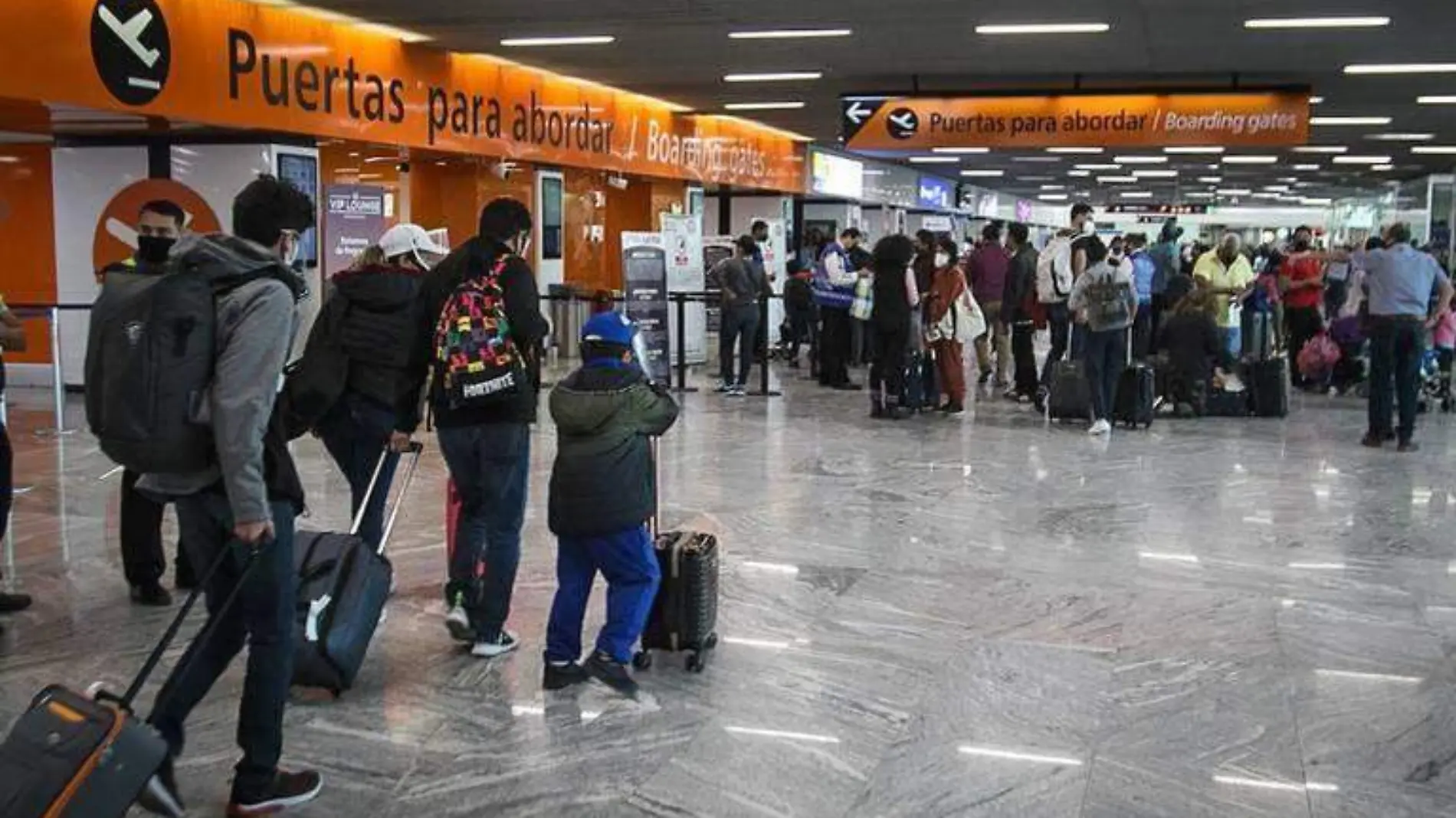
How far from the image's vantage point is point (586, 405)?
14.4 ft

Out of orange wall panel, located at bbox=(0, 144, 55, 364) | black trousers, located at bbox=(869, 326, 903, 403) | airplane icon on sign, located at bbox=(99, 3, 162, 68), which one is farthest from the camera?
orange wall panel, located at bbox=(0, 144, 55, 364)

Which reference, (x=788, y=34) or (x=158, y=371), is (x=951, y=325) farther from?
(x=158, y=371)

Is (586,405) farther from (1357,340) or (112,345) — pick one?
(1357,340)

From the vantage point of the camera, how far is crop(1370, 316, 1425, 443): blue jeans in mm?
10195

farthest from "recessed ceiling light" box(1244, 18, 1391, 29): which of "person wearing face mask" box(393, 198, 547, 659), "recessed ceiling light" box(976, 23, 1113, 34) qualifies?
"person wearing face mask" box(393, 198, 547, 659)

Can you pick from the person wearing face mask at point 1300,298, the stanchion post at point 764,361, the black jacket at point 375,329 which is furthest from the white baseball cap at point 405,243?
the person wearing face mask at point 1300,298

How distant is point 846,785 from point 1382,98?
15.3 meters

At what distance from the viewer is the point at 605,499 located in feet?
14.3

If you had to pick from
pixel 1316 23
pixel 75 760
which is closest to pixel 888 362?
pixel 1316 23

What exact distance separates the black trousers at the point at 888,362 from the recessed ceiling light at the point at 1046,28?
2.56 metres

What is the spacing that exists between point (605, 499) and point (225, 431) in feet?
4.79

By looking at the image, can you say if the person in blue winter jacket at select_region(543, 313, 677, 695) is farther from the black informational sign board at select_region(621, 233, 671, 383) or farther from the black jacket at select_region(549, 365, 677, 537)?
the black informational sign board at select_region(621, 233, 671, 383)

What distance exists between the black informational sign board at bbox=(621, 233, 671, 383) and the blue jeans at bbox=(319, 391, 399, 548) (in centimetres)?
807

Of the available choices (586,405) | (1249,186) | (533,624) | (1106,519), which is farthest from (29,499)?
(1249,186)
